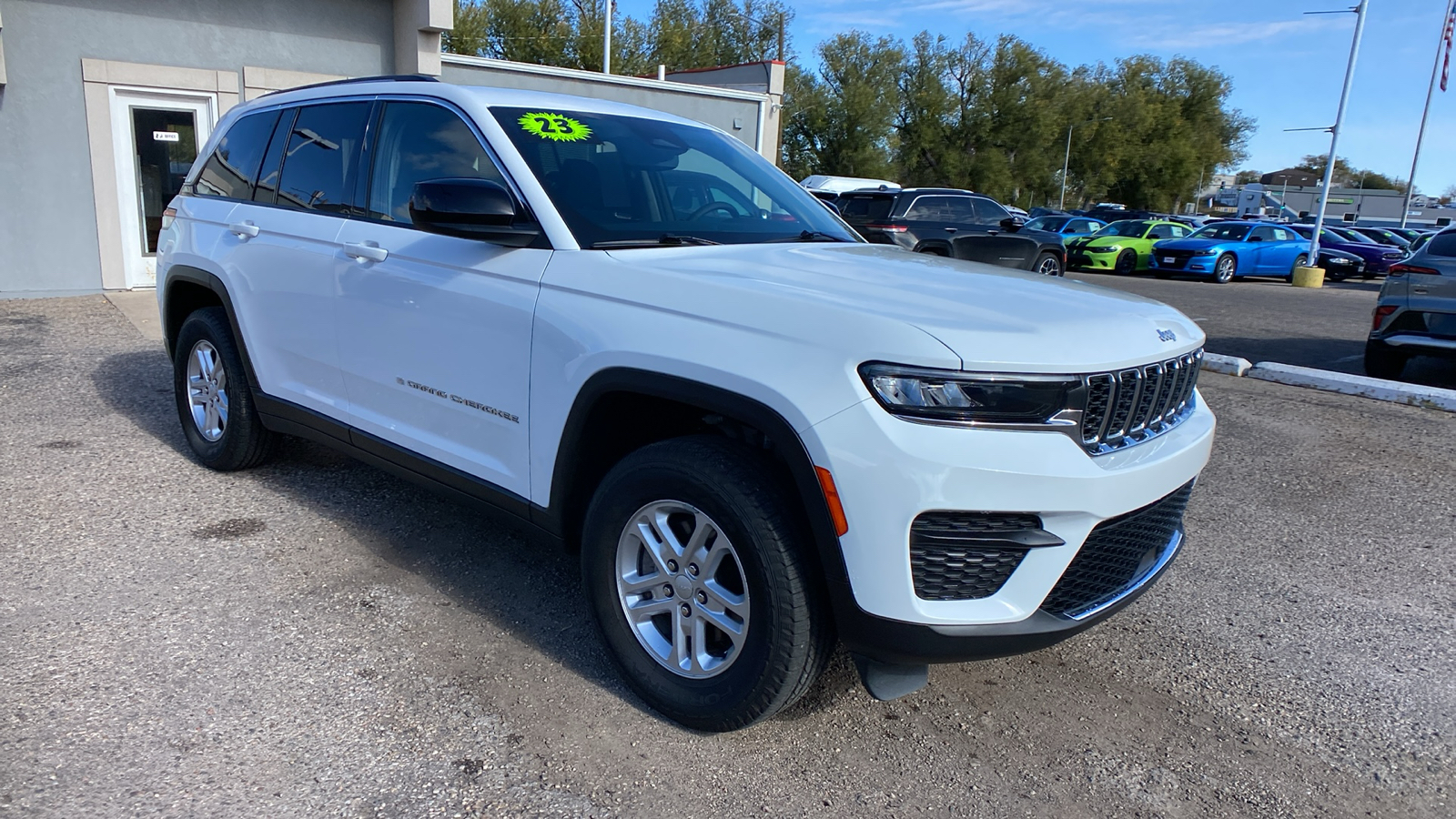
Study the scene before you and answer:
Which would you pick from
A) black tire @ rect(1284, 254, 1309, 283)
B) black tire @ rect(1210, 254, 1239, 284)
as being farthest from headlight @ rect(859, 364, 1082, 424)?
black tire @ rect(1284, 254, 1309, 283)

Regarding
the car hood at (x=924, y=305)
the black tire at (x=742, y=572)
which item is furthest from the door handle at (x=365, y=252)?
the black tire at (x=742, y=572)

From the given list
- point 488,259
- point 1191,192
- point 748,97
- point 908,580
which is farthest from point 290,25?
point 1191,192

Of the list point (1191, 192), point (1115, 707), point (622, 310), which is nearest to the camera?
point (622, 310)

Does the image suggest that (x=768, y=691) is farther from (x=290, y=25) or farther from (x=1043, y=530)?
(x=290, y=25)

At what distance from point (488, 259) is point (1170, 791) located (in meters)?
2.55

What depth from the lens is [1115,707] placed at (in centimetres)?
311

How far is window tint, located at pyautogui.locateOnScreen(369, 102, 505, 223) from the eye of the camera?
11.3 ft

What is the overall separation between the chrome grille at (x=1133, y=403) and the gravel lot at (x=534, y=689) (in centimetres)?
95

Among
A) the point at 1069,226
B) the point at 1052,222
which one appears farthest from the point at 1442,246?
the point at 1052,222

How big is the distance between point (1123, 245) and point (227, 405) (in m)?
23.5

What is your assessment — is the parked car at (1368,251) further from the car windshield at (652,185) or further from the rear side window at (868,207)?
the car windshield at (652,185)

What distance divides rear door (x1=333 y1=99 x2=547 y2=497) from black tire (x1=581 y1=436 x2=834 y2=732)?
0.51m

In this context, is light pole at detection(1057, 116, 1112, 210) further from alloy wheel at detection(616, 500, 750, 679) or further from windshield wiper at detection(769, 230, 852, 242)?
alloy wheel at detection(616, 500, 750, 679)

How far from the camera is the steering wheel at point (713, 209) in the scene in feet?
11.5
